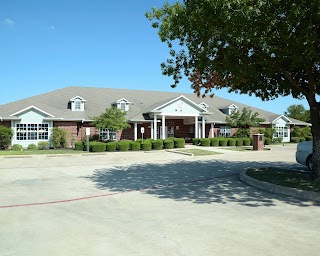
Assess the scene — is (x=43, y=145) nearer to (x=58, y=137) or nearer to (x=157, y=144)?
(x=58, y=137)

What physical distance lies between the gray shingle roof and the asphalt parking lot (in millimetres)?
20421

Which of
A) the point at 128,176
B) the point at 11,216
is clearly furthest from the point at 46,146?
the point at 11,216

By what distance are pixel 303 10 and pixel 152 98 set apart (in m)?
32.0

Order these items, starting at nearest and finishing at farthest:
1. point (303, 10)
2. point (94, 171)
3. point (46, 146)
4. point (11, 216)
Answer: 1. point (11, 216)
2. point (303, 10)
3. point (94, 171)
4. point (46, 146)

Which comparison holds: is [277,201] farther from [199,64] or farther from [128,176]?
[128,176]

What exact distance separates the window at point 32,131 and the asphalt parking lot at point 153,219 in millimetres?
18715

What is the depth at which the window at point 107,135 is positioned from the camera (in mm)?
31438

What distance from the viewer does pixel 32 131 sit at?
2805cm

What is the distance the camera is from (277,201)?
761 cm

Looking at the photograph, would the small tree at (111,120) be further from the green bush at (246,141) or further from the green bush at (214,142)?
the green bush at (246,141)

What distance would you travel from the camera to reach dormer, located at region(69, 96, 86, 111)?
3173 centimetres

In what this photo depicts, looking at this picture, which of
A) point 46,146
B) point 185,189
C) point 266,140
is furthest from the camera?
point 266,140

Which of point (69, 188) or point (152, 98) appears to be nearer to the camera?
point (69, 188)

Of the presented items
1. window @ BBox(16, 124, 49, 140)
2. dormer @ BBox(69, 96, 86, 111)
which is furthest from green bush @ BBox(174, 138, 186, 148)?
window @ BBox(16, 124, 49, 140)
